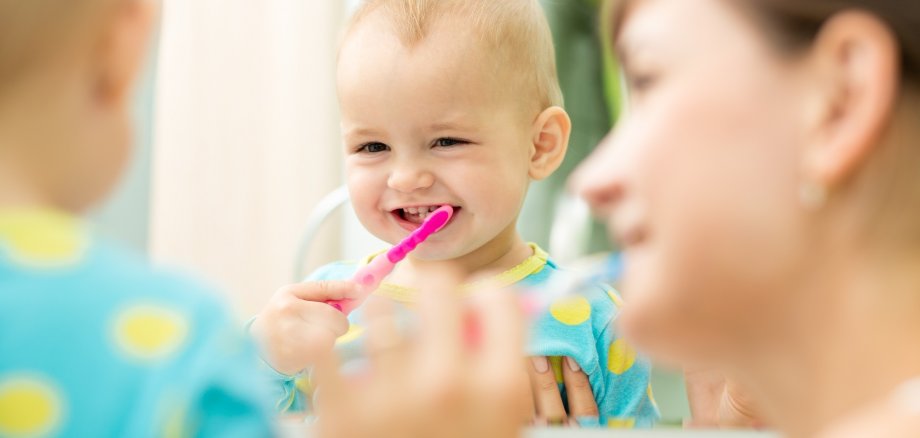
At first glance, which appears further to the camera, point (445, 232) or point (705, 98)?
point (445, 232)

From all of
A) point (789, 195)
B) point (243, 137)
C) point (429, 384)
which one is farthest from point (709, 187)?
point (243, 137)

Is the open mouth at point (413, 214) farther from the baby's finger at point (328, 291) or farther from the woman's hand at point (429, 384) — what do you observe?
Answer: the woman's hand at point (429, 384)

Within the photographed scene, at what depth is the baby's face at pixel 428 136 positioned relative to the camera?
114cm

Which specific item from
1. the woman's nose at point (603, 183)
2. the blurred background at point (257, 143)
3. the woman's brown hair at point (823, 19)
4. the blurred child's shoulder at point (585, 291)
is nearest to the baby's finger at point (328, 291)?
the blurred child's shoulder at point (585, 291)

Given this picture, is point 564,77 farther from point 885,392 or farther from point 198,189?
point 885,392

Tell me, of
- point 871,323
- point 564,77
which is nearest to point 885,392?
point 871,323

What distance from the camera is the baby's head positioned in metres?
1.15

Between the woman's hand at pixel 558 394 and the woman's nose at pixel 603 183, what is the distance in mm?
528

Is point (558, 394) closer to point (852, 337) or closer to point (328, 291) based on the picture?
point (328, 291)

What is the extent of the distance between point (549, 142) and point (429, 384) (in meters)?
0.81

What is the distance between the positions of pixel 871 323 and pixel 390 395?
0.84ft

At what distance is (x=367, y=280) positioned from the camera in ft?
3.59

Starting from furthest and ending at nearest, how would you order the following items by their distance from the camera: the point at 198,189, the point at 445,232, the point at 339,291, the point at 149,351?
the point at 198,189 → the point at 445,232 → the point at 339,291 → the point at 149,351

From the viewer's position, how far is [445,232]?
1192 millimetres
